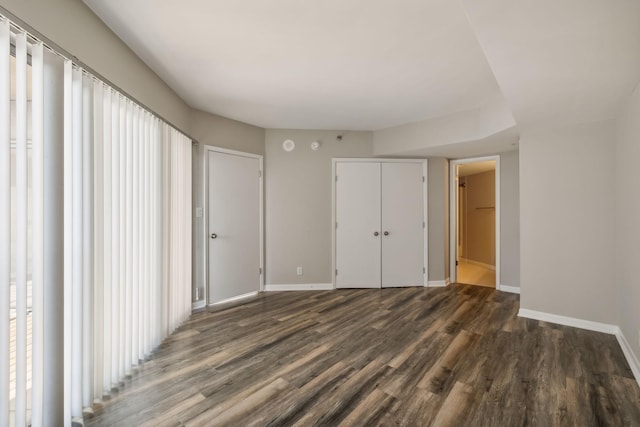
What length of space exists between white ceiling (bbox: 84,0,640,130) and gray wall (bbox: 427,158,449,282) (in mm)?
1556

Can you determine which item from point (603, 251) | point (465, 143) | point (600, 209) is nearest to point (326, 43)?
point (465, 143)

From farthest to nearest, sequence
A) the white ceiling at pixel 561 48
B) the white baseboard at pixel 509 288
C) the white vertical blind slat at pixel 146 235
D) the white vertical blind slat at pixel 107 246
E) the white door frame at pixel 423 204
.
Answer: the white door frame at pixel 423 204 < the white baseboard at pixel 509 288 < the white vertical blind slat at pixel 146 235 < the white vertical blind slat at pixel 107 246 < the white ceiling at pixel 561 48

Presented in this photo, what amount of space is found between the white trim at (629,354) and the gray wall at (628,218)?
0.05 metres

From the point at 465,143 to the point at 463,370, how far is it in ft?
9.05

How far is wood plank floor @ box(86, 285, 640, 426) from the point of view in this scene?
1.62 metres

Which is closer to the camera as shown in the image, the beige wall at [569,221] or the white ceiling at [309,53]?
the white ceiling at [309,53]

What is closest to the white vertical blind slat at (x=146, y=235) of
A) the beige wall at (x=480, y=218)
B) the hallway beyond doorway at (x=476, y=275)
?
the hallway beyond doorway at (x=476, y=275)

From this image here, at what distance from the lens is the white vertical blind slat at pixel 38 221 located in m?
1.33

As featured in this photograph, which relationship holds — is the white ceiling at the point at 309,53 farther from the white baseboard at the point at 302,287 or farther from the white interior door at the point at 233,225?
the white baseboard at the point at 302,287

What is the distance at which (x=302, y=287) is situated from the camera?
4250 millimetres

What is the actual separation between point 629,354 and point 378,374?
207 centimetres

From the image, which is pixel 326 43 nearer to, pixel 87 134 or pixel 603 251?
pixel 87 134

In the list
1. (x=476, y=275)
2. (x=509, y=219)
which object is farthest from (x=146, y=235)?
(x=476, y=275)

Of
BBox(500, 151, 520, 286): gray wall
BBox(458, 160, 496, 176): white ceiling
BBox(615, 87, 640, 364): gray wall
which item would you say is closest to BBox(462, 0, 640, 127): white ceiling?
BBox(615, 87, 640, 364): gray wall
